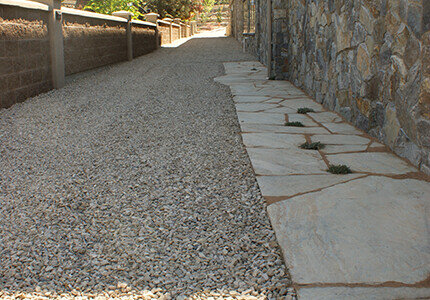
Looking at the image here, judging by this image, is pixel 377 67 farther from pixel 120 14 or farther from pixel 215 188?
pixel 120 14

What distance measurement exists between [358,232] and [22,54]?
5481 mm

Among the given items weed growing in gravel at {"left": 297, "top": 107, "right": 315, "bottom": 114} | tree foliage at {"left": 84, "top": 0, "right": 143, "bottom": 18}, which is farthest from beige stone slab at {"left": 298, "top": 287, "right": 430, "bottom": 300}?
tree foliage at {"left": 84, "top": 0, "right": 143, "bottom": 18}

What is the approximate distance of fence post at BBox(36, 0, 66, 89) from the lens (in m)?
7.11

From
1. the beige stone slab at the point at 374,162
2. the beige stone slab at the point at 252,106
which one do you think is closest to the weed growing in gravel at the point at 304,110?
the beige stone slab at the point at 252,106

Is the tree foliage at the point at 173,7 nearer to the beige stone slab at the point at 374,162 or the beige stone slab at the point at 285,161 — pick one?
the beige stone slab at the point at 285,161

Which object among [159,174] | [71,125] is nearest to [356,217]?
[159,174]

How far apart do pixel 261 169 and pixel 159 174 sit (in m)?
0.79

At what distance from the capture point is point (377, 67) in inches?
157

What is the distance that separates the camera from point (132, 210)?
8.83 ft

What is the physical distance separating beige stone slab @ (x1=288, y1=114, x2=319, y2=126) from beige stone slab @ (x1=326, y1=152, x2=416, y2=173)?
124cm

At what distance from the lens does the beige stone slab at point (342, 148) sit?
3.79 m

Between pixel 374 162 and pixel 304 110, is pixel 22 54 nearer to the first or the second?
pixel 304 110

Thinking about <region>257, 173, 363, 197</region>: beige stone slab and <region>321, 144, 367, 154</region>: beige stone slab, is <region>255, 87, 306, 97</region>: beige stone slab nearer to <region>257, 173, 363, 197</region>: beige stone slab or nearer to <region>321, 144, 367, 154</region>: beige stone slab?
<region>321, 144, 367, 154</region>: beige stone slab

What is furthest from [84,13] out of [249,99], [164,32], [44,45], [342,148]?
[164,32]
